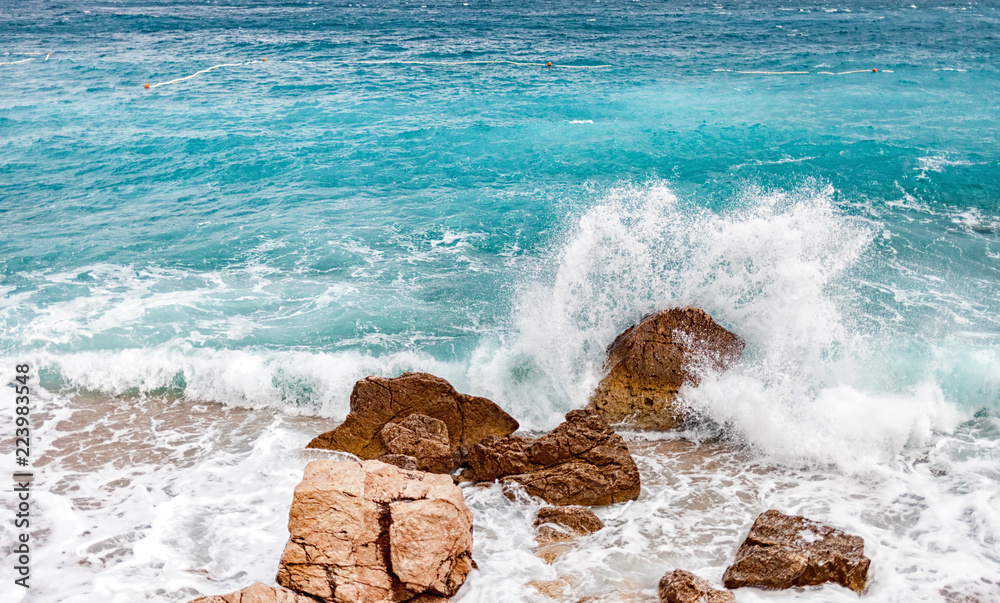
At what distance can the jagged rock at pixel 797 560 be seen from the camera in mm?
5727

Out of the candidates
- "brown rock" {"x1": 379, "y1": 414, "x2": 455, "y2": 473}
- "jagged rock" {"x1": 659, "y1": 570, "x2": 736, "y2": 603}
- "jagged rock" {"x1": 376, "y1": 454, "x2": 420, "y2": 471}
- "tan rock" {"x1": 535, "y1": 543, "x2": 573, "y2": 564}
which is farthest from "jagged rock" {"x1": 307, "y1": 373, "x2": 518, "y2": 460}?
"jagged rock" {"x1": 659, "y1": 570, "x2": 736, "y2": 603}

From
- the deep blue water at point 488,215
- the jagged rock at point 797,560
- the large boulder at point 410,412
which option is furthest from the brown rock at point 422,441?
the jagged rock at point 797,560

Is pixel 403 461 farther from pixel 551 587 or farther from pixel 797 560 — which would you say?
pixel 797 560

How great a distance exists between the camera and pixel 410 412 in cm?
791

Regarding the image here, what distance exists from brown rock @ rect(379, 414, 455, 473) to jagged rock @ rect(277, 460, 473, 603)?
126 cm

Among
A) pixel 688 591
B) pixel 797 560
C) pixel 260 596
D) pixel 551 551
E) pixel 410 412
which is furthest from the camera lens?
pixel 410 412

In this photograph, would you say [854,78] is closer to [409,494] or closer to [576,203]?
[576,203]

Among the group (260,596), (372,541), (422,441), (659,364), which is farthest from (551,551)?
(659,364)

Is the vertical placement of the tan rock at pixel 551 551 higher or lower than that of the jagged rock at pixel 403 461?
lower

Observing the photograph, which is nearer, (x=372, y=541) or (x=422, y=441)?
(x=372, y=541)

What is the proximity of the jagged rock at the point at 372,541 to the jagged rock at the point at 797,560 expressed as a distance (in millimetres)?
2382

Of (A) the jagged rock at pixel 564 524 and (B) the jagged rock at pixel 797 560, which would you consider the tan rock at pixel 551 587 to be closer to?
(A) the jagged rock at pixel 564 524

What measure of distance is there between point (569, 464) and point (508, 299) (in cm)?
474

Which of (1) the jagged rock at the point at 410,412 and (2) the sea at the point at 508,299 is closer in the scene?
(2) the sea at the point at 508,299
